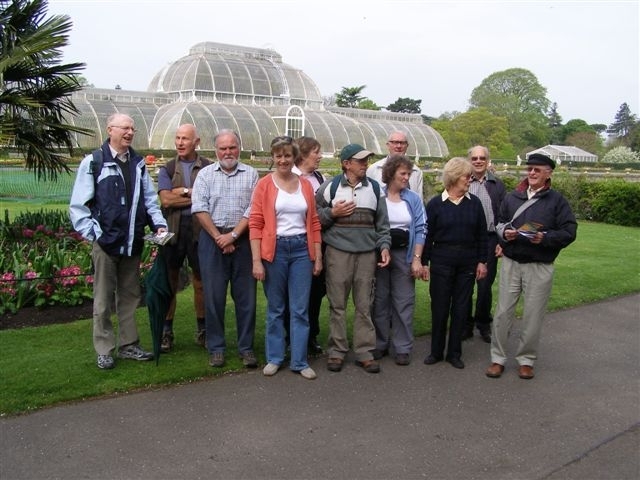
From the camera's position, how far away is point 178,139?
211 inches

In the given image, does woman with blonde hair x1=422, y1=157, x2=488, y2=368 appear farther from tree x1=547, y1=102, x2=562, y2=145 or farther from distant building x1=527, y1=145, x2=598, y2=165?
tree x1=547, y1=102, x2=562, y2=145

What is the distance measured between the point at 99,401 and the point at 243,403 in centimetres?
104

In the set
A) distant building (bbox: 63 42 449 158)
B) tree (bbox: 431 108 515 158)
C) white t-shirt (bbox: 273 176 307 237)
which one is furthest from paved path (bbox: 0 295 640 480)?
tree (bbox: 431 108 515 158)

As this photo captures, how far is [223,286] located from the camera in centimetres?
520

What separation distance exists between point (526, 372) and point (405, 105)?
280ft

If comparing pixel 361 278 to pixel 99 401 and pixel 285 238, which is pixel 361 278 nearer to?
pixel 285 238

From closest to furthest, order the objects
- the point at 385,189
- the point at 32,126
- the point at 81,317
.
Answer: the point at 385,189, the point at 81,317, the point at 32,126

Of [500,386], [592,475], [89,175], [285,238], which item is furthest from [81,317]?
[592,475]

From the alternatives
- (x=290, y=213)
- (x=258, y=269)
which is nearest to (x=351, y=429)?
(x=258, y=269)

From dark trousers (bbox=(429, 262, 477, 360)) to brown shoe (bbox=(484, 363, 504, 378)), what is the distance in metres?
0.32

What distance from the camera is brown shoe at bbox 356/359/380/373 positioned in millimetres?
5215

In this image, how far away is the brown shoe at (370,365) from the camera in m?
5.21

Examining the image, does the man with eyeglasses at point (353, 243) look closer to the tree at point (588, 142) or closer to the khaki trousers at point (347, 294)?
the khaki trousers at point (347, 294)

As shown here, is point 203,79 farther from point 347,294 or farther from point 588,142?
point 588,142
